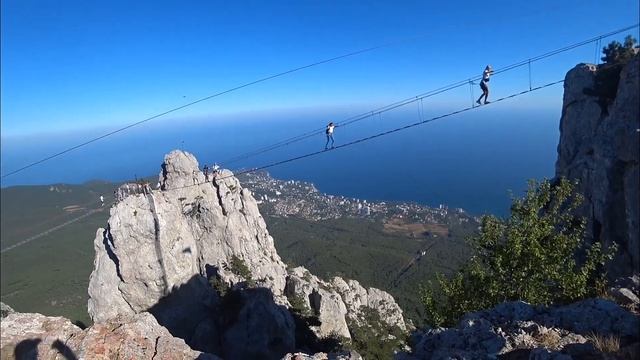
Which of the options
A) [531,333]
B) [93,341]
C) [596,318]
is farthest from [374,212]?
[531,333]

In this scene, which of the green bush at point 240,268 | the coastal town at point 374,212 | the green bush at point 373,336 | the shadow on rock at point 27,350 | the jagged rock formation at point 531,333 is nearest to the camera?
the jagged rock formation at point 531,333

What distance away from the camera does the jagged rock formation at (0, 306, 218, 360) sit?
15596 mm

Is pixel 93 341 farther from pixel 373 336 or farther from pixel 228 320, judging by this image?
pixel 373 336

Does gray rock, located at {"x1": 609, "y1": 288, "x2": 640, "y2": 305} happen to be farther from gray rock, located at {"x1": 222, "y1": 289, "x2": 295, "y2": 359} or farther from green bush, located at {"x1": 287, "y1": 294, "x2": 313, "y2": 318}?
green bush, located at {"x1": 287, "y1": 294, "x2": 313, "y2": 318}

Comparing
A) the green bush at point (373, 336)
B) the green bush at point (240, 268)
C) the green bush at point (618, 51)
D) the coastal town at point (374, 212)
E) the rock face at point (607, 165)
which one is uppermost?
the green bush at point (618, 51)

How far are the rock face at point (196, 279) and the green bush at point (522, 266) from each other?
23653mm

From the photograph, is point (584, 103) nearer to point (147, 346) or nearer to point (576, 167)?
point (576, 167)

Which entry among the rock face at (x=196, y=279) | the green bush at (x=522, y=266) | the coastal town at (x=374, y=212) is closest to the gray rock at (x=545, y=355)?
the green bush at (x=522, y=266)

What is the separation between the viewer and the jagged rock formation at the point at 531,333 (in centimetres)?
934

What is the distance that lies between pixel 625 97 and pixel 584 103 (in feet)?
41.5

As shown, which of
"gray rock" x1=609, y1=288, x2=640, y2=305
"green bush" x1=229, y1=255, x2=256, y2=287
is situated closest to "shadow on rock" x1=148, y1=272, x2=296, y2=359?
"green bush" x1=229, y1=255, x2=256, y2=287

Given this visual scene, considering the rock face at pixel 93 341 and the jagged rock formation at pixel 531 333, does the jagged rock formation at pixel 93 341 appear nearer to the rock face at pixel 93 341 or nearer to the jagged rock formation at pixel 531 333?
the rock face at pixel 93 341

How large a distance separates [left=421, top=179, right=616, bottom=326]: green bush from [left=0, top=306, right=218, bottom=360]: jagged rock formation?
35.7ft

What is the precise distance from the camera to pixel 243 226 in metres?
53.4
